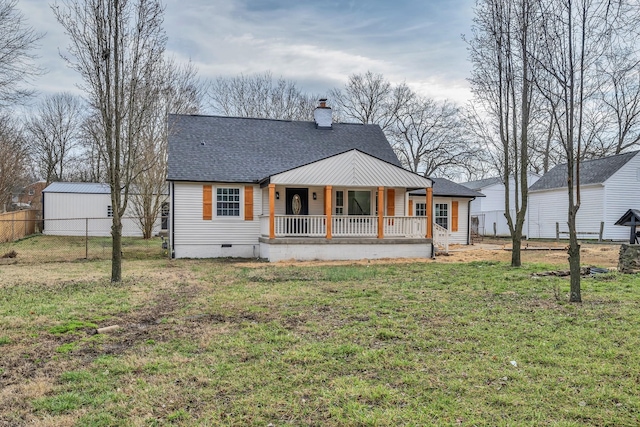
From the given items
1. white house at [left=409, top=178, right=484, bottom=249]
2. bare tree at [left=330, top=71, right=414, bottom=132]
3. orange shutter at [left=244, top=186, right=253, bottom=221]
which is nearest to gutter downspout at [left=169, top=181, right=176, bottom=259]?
orange shutter at [left=244, top=186, right=253, bottom=221]

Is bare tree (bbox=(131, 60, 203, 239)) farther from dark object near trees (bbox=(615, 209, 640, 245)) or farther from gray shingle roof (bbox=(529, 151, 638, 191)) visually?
gray shingle roof (bbox=(529, 151, 638, 191))

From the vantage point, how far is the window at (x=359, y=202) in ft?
53.8

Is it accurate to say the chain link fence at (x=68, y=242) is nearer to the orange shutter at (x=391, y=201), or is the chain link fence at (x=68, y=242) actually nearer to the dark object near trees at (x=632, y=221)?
the orange shutter at (x=391, y=201)

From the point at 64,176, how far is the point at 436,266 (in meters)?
38.3

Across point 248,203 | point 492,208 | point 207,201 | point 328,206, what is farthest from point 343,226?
point 492,208

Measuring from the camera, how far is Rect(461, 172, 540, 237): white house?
92.6 feet

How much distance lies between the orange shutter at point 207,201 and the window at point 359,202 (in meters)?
5.31

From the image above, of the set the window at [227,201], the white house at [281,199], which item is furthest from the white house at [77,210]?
the window at [227,201]

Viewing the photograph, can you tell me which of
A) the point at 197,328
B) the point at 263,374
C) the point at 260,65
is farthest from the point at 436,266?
the point at 260,65

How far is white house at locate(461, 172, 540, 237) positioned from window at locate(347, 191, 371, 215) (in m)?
14.0

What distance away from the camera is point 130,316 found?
625 centimetres

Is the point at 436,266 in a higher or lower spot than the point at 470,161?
lower

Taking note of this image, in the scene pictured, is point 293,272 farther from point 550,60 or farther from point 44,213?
point 44,213

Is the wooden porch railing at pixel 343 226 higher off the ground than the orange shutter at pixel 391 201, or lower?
lower
